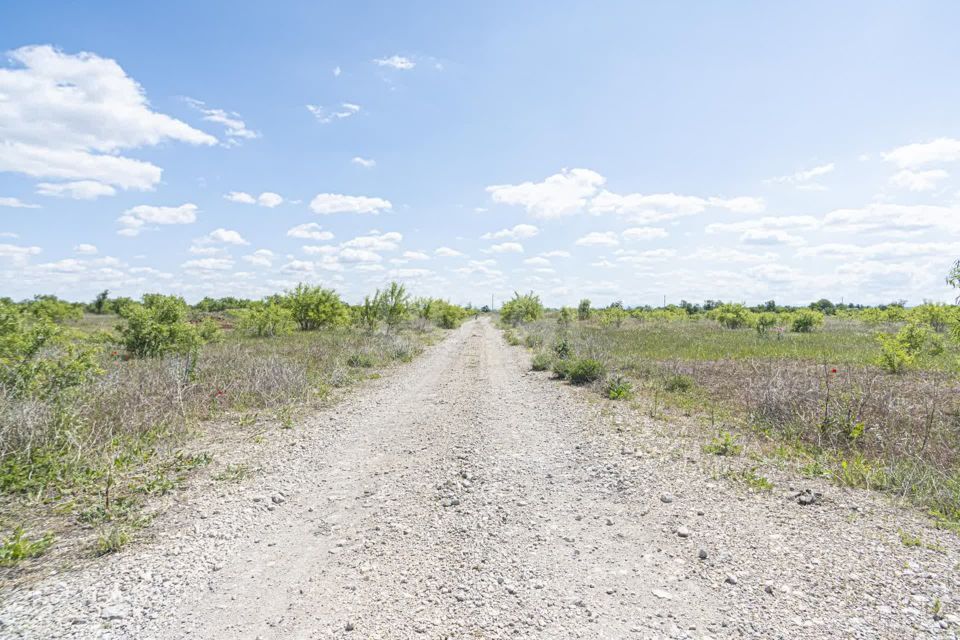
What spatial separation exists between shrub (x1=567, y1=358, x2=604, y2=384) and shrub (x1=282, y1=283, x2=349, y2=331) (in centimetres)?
2562

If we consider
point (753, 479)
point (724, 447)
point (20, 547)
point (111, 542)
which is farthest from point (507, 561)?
point (724, 447)

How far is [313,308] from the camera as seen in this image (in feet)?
113

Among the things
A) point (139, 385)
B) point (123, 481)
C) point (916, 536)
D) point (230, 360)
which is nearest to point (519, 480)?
point (916, 536)

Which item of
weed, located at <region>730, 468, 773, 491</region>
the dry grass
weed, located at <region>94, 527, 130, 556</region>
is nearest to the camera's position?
weed, located at <region>94, 527, 130, 556</region>

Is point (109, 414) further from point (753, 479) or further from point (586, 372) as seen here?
point (586, 372)

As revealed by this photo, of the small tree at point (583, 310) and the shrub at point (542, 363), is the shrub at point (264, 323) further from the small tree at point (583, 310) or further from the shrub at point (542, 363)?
the small tree at point (583, 310)

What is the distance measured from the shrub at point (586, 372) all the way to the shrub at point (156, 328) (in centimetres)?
1087

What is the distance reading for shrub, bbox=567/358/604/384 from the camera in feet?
43.3

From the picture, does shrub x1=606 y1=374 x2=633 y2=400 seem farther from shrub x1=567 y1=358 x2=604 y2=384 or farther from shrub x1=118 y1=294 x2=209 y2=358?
shrub x1=118 y1=294 x2=209 y2=358

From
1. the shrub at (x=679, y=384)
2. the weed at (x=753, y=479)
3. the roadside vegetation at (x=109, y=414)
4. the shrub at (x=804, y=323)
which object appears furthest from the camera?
the shrub at (x=804, y=323)

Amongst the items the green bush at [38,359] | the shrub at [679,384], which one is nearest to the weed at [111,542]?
the green bush at [38,359]

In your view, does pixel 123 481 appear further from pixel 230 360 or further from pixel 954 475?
pixel 954 475

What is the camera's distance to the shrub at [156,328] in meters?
13.2

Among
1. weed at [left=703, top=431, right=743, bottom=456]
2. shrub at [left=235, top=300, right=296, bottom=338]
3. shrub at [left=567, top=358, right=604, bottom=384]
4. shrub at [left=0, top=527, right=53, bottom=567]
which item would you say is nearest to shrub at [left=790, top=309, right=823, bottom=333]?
shrub at [left=567, top=358, right=604, bottom=384]
